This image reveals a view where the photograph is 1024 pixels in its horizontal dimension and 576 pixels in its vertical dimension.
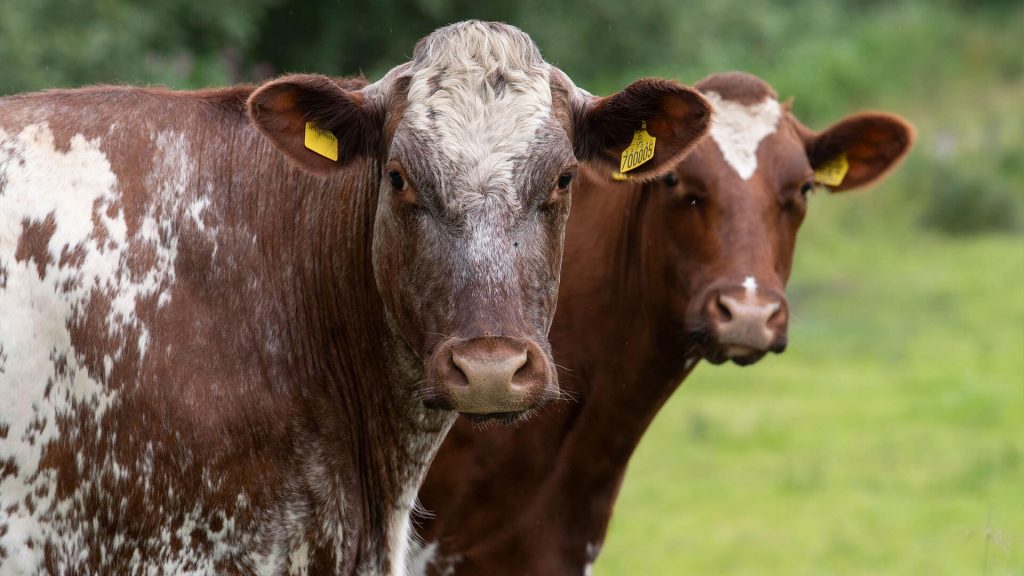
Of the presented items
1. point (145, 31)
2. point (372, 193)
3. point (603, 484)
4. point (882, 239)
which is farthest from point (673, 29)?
point (372, 193)

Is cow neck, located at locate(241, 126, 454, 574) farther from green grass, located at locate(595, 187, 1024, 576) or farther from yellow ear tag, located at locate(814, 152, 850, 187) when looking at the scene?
yellow ear tag, located at locate(814, 152, 850, 187)

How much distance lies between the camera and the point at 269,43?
1550cm

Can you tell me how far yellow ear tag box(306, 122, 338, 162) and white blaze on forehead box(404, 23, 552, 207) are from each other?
32 centimetres

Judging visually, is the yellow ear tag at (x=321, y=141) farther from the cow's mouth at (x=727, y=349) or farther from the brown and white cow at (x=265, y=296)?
the cow's mouth at (x=727, y=349)

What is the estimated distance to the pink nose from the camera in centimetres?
577

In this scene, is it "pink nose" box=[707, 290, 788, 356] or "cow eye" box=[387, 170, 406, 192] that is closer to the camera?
"cow eye" box=[387, 170, 406, 192]

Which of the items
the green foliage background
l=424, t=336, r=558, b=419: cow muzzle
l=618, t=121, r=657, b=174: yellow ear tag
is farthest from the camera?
the green foliage background

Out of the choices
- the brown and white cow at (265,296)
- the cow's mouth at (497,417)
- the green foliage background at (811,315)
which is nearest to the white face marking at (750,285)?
the green foliage background at (811,315)

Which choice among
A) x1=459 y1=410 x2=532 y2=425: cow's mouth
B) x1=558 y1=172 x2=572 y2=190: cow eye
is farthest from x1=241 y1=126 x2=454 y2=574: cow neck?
x1=558 y1=172 x2=572 y2=190: cow eye

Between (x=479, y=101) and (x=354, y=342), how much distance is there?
0.96 m

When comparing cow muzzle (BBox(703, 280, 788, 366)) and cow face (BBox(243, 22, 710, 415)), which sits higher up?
cow face (BBox(243, 22, 710, 415))

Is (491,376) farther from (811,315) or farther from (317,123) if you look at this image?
(811,315)

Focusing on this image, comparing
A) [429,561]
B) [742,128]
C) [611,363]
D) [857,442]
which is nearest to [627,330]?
[611,363]

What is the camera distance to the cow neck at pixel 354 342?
184 inches
